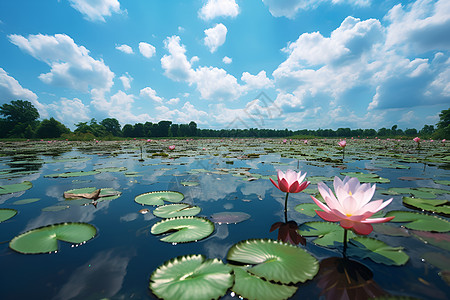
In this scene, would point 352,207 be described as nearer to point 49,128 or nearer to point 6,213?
point 6,213

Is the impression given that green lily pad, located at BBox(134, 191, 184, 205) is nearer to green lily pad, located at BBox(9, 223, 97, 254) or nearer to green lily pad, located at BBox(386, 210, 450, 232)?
green lily pad, located at BBox(9, 223, 97, 254)

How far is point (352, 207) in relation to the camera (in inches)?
43.9

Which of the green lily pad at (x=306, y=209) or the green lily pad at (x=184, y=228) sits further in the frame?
the green lily pad at (x=306, y=209)

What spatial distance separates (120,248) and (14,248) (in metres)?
0.68

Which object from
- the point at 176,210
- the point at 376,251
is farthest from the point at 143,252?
the point at 376,251

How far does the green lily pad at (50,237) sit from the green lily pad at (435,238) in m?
2.45

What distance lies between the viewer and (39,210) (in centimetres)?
182

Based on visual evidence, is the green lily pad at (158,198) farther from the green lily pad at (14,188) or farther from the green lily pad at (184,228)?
the green lily pad at (14,188)

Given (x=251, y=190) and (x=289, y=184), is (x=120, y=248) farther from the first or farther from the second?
(x=251, y=190)

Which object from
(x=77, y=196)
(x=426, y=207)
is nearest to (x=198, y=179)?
(x=77, y=196)

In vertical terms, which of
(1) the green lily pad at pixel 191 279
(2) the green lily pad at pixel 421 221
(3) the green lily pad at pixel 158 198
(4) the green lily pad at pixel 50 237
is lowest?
(4) the green lily pad at pixel 50 237

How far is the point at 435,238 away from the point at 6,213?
3651mm

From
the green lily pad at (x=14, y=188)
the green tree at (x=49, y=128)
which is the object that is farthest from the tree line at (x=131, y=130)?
the green lily pad at (x=14, y=188)

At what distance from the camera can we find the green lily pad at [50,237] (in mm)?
1176
